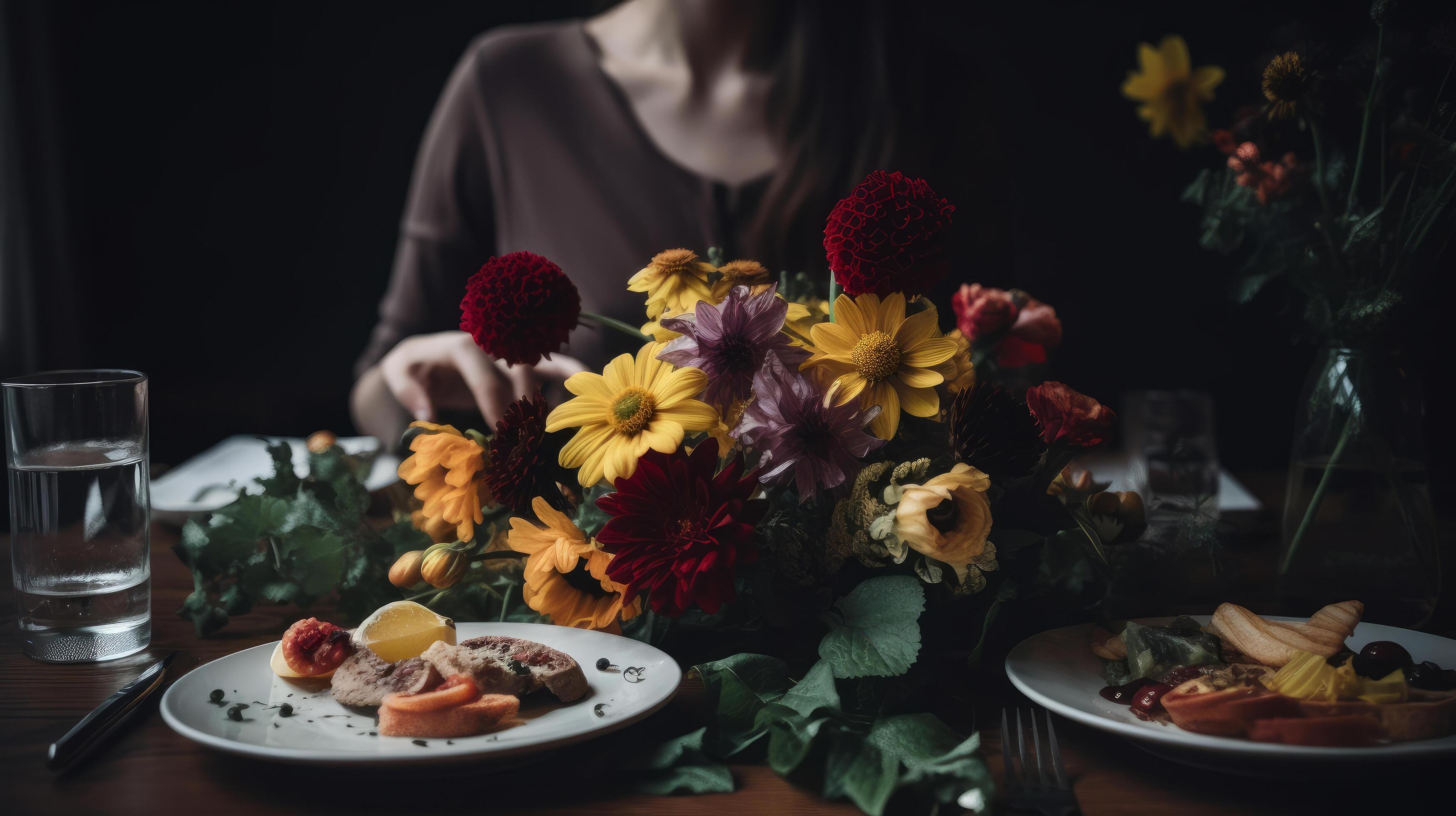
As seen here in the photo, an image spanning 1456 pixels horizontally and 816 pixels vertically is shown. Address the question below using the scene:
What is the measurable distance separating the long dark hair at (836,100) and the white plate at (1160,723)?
43.3 inches

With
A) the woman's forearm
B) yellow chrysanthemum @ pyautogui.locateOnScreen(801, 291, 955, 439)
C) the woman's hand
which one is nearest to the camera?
yellow chrysanthemum @ pyautogui.locateOnScreen(801, 291, 955, 439)

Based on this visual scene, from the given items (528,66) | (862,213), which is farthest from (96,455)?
(528,66)

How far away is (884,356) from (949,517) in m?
0.09

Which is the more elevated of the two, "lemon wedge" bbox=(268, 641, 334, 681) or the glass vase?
the glass vase

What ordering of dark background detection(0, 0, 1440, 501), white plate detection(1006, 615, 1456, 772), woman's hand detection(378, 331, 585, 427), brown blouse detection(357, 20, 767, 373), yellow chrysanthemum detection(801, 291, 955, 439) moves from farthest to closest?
1. dark background detection(0, 0, 1440, 501)
2. brown blouse detection(357, 20, 767, 373)
3. woman's hand detection(378, 331, 585, 427)
4. yellow chrysanthemum detection(801, 291, 955, 439)
5. white plate detection(1006, 615, 1456, 772)

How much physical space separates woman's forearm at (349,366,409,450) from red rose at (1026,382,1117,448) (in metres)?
1.04

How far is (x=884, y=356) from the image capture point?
0.49 meters

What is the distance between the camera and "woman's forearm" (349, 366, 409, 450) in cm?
138

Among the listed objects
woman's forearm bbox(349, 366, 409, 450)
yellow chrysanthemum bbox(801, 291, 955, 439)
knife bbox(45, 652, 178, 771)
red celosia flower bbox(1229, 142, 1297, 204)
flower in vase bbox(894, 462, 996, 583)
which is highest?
red celosia flower bbox(1229, 142, 1297, 204)

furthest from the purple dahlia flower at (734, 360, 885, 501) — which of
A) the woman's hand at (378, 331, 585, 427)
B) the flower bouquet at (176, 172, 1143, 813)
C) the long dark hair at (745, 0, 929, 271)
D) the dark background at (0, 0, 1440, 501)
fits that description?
the dark background at (0, 0, 1440, 501)

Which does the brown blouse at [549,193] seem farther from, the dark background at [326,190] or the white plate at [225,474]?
the white plate at [225,474]

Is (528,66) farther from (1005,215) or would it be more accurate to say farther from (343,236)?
(1005,215)

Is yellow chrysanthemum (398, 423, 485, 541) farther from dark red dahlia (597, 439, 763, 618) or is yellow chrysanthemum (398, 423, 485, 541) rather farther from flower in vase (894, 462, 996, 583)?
flower in vase (894, 462, 996, 583)

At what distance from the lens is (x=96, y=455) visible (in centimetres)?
59
